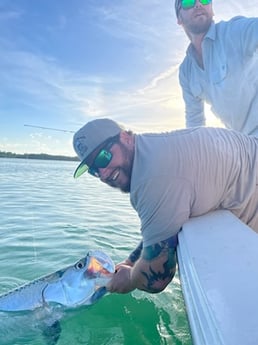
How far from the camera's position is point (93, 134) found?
2338 mm

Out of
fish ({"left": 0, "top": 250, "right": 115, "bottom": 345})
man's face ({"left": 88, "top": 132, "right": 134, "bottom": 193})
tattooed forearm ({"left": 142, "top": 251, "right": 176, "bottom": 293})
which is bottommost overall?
fish ({"left": 0, "top": 250, "right": 115, "bottom": 345})

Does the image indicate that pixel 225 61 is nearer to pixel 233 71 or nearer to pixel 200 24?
pixel 233 71

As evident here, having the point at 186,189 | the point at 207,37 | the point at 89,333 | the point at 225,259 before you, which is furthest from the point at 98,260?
the point at 207,37

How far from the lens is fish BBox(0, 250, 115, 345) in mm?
2699

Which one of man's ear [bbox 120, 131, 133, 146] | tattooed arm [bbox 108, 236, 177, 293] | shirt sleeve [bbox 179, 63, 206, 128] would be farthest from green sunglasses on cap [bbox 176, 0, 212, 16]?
tattooed arm [bbox 108, 236, 177, 293]

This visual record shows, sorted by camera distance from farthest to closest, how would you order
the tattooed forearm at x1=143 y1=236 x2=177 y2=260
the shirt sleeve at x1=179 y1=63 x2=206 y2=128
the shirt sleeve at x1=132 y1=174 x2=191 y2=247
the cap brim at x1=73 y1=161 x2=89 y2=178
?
the shirt sleeve at x1=179 y1=63 x2=206 y2=128 → the cap brim at x1=73 y1=161 x2=89 y2=178 → the tattooed forearm at x1=143 y1=236 x2=177 y2=260 → the shirt sleeve at x1=132 y1=174 x2=191 y2=247

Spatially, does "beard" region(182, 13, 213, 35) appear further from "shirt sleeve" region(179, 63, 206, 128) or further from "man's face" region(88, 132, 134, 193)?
"man's face" region(88, 132, 134, 193)

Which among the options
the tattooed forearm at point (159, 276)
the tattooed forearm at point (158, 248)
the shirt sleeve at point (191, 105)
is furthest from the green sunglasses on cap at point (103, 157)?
the shirt sleeve at point (191, 105)

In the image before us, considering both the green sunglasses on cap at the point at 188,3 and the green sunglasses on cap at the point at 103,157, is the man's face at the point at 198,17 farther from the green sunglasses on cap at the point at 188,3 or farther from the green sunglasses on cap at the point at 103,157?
the green sunglasses on cap at the point at 103,157

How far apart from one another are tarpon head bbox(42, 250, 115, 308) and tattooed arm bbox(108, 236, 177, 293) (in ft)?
0.38

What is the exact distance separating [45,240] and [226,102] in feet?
11.7

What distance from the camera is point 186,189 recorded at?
2078 mm

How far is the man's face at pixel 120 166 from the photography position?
2266 mm

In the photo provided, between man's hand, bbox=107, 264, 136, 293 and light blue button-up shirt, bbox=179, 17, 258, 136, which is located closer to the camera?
man's hand, bbox=107, 264, 136, 293
